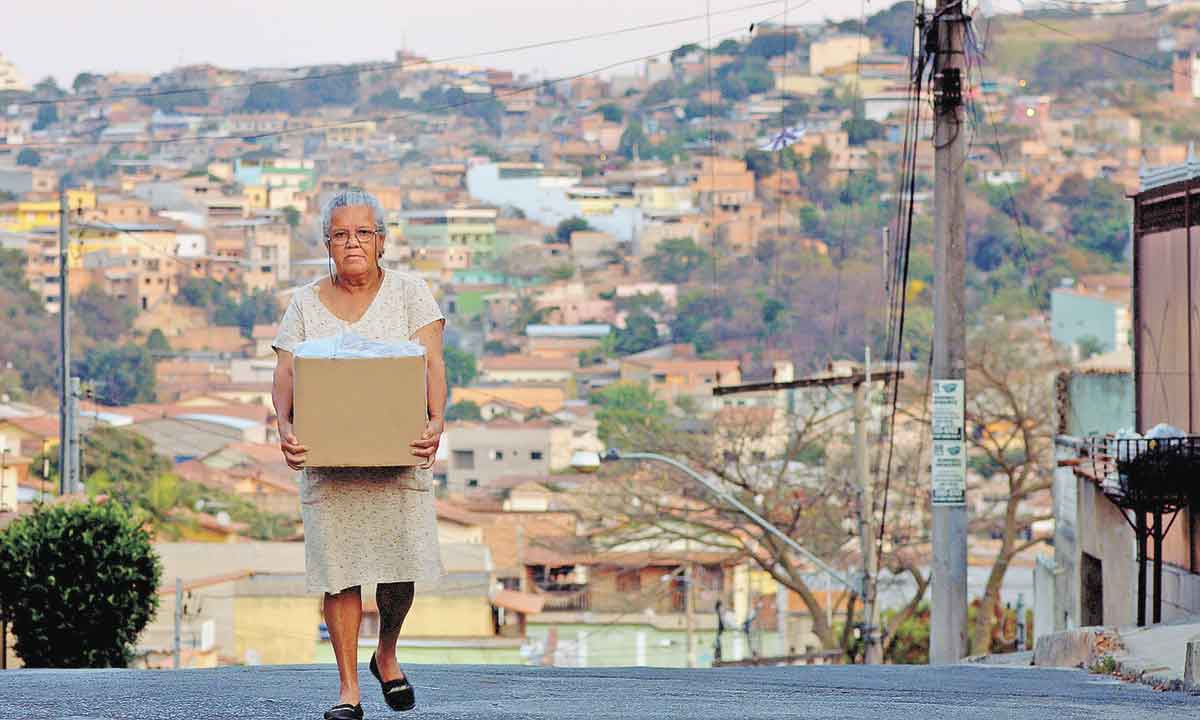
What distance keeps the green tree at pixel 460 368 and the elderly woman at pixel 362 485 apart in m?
101

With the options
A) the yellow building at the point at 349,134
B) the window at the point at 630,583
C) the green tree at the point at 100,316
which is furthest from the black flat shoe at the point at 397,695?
the yellow building at the point at 349,134

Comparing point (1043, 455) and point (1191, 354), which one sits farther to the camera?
point (1043, 455)

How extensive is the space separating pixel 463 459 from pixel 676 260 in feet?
168

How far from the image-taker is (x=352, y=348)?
6.96 meters

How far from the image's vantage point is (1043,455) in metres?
37.2

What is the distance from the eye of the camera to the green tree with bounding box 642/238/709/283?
133 meters

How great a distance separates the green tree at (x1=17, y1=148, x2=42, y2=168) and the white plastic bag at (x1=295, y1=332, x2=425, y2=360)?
549ft

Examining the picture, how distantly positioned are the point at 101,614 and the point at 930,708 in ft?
41.2

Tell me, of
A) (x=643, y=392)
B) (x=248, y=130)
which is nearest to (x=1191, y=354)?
(x=643, y=392)

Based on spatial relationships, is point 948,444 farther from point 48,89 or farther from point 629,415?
point 48,89

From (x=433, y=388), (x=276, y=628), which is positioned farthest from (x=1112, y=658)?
(x=276, y=628)

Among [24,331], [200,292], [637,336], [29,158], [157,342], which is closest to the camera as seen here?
[24,331]

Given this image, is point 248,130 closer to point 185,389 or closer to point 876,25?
point 876,25

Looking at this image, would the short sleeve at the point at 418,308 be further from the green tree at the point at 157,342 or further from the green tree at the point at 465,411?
the green tree at the point at 157,342
